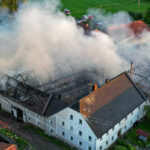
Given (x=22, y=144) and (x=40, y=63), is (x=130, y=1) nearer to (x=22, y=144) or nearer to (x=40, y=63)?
(x=40, y=63)

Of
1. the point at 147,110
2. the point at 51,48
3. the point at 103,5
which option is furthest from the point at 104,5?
the point at 147,110

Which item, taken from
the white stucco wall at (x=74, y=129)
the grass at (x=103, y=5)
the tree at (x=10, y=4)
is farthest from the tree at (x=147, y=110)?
the grass at (x=103, y=5)

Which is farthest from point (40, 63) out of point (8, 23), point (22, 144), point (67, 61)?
point (8, 23)

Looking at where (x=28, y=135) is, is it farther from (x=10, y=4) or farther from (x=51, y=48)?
(x=10, y=4)

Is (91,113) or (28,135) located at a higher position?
(91,113)

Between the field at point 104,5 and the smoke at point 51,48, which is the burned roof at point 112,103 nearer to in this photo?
the smoke at point 51,48

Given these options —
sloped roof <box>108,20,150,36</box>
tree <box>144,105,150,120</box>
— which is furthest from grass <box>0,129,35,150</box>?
sloped roof <box>108,20,150,36</box>

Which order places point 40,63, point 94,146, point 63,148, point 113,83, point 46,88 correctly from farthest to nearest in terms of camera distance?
point 40,63
point 46,88
point 113,83
point 63,148
point 94,146
